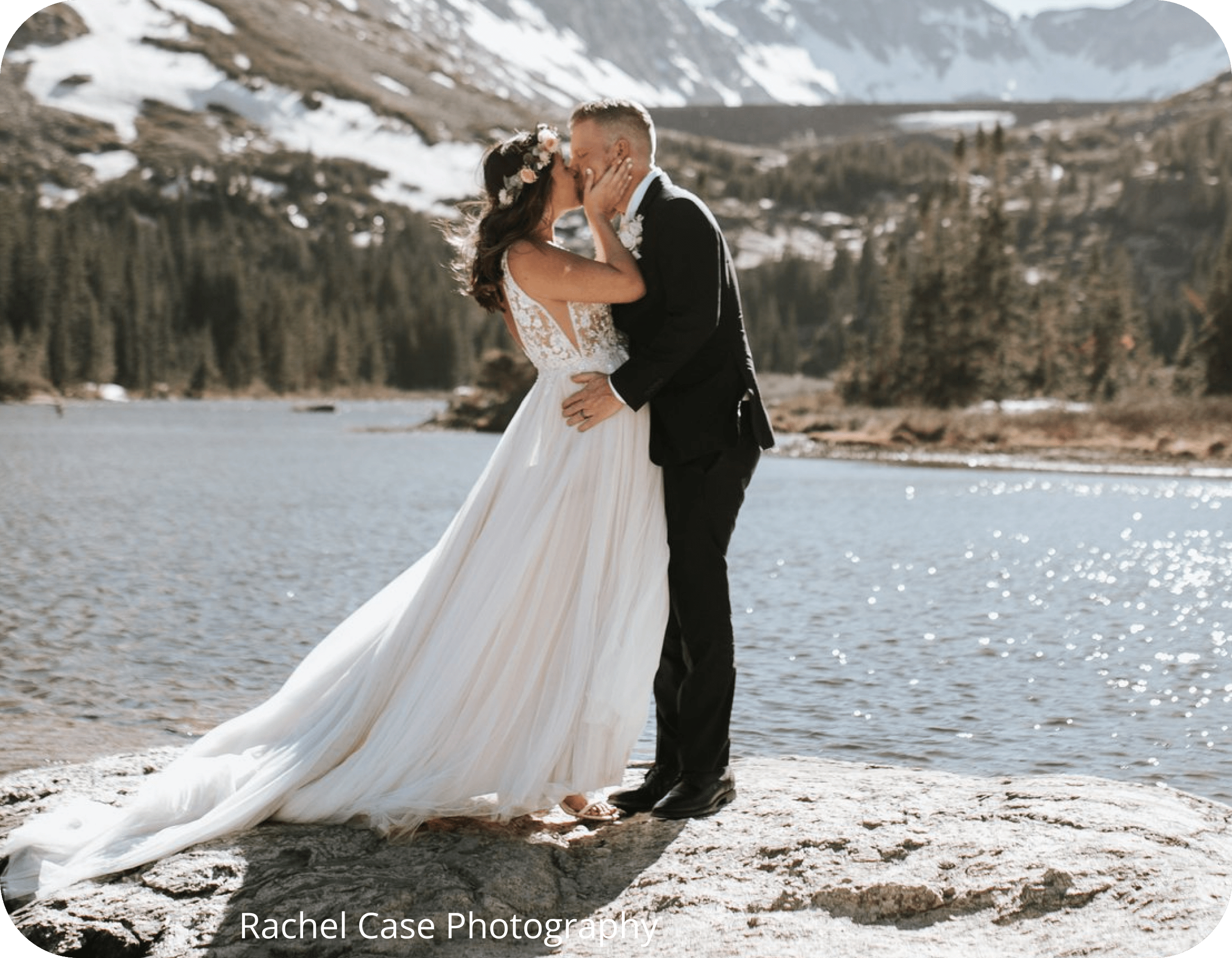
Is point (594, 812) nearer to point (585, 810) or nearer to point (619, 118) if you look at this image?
point (585, 810)

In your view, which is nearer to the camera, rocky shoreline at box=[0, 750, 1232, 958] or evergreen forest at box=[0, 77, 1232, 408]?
rocky shoreline at box=[0, 750, 1232, 958]

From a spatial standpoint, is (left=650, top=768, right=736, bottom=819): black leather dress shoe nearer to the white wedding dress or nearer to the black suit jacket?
the white wedding dress

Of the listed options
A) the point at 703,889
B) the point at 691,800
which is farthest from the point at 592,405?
the point at 703,889

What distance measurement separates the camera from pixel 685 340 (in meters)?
5.39

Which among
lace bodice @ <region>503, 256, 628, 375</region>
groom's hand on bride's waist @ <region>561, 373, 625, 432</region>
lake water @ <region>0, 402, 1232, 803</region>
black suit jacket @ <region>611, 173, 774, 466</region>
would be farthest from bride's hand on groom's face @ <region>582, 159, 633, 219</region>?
lake water @ <region>0, 402, 1232, 803</region>

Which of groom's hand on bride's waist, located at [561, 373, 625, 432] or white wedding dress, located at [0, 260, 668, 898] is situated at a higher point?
groom's hand on bride's waist, located at [561, 373, 625, 432]

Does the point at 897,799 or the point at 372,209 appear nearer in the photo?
the point at 897,799

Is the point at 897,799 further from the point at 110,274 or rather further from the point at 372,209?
the point at 372,209

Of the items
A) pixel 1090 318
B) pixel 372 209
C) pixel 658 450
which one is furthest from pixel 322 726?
pixel 372 209

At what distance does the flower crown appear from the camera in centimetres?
541

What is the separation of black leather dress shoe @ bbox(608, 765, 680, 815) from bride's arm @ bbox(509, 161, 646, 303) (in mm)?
1943

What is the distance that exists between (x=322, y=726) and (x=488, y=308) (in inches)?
69.2

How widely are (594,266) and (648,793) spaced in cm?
214

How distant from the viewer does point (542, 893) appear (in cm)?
479
